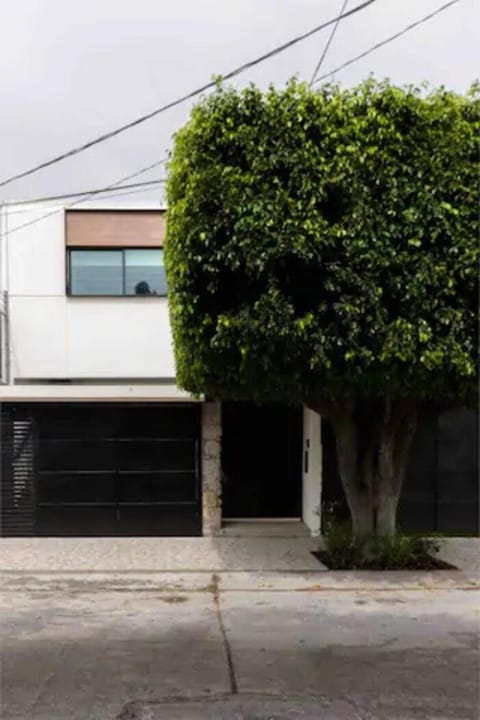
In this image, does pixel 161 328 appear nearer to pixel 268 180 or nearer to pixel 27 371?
pixel 27 371

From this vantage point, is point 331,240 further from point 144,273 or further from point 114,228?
point 114,228

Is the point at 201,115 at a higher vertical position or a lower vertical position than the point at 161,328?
higher

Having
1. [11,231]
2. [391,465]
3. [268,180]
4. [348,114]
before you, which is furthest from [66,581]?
[11,231]

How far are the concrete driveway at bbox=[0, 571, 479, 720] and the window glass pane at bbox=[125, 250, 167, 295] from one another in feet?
20.6

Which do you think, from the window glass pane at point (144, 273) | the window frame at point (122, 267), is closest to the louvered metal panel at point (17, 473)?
the window frame at point (122, 267)

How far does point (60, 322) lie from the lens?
13.1 metres

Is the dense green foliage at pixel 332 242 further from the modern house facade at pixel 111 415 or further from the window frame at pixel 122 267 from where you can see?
the window frame at pixel 122 267

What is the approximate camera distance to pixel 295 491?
12562mm

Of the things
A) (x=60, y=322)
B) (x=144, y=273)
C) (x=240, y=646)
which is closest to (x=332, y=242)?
(x=240, y=646)

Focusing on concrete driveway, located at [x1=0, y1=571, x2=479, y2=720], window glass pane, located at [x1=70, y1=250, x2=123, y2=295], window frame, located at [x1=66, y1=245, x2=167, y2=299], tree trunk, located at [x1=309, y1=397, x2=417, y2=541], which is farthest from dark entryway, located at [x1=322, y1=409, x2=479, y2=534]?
window glass pane, located at [x1=70, y1=250, x2=123, y2=295]

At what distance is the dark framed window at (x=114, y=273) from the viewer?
13273mm

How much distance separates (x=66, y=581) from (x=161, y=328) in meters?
5.97

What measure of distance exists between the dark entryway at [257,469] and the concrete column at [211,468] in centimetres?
115

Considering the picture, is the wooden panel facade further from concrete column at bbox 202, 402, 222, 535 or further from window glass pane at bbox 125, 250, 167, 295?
concrete column at bbox 202, 402, 222, 535
